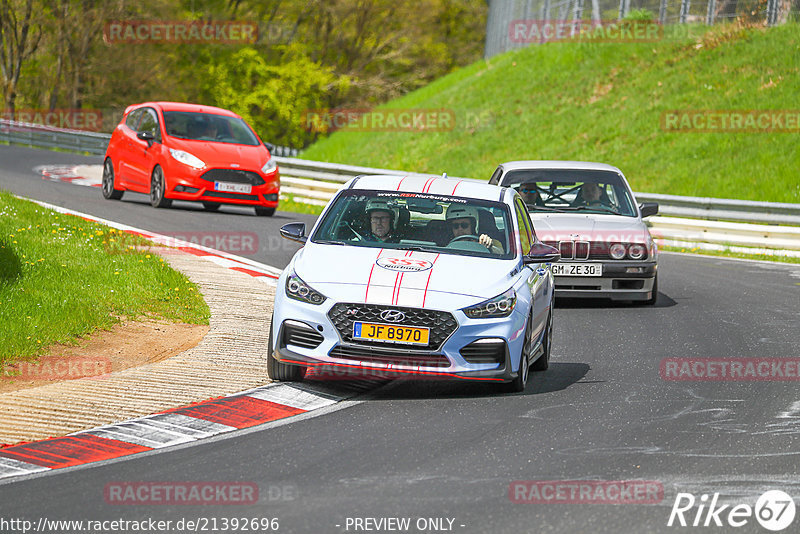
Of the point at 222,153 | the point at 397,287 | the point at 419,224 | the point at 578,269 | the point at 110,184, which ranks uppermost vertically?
the point at 419,224

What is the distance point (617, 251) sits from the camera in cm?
1388

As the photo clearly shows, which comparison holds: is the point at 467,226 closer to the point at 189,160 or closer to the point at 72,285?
the point at 72,285

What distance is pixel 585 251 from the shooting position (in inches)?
543

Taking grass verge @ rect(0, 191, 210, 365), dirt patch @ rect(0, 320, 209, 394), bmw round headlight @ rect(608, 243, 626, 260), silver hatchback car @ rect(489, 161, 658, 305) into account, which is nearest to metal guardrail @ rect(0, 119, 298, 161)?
grass verge @ rect(0, 191, 210, 365)

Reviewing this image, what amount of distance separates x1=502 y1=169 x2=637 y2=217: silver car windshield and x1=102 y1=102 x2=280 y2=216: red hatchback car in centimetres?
693

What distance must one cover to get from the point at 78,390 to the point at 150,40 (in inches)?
1841

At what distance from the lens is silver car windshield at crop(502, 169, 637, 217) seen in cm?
1482

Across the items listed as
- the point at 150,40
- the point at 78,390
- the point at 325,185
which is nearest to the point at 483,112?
the point at 325,185

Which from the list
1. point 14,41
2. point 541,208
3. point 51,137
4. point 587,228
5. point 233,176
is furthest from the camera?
point 14,41

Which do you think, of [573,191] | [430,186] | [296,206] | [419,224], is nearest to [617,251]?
[573,191]

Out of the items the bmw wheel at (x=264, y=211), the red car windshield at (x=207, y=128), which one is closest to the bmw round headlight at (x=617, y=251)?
the bmw wheel at (x=264, y=211)

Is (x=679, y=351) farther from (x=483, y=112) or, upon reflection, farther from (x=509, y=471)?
(x=483, y=112)

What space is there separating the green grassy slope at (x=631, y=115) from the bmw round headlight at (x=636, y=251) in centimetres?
1269

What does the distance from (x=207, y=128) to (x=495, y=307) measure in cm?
1402
